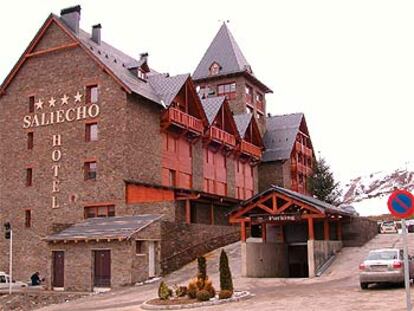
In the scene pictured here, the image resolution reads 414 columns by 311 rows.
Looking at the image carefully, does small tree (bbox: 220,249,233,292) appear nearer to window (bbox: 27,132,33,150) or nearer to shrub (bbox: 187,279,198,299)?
shrub (bbox: 187,279,198,299)

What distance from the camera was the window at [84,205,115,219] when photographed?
3978 centimetres

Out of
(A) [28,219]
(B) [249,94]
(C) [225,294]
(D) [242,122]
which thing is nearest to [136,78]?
(A) [28,219]

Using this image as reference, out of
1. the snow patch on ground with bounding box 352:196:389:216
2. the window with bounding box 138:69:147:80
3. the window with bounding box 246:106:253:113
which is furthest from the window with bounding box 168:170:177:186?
the snow patch on ground with bounding box 352:196:389:216

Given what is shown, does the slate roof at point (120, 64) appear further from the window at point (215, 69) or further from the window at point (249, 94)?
the window at point (249, 94)

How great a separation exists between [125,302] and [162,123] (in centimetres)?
2090

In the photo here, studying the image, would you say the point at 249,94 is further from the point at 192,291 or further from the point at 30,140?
the point at 192,291

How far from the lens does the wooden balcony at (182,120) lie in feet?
142

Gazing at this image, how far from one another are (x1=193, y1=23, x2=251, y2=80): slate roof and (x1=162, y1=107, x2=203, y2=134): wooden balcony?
695 inches

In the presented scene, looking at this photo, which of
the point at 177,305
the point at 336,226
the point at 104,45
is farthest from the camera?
the point at 104,45

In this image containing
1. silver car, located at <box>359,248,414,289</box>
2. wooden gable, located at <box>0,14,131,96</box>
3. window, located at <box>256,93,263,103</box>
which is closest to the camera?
silver car, located at <box>359,248,414,289</box>

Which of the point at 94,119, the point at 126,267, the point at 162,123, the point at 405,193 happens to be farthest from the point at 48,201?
the point at 405,193

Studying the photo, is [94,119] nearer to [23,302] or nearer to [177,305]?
[23,302]

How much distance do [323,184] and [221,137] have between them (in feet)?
52.0

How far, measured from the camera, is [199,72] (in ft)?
214
